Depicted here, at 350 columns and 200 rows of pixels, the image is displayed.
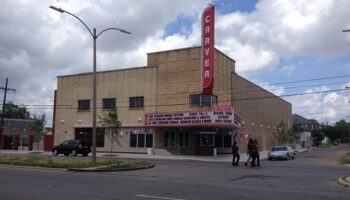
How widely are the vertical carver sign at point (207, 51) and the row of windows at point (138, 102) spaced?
8.71 ft

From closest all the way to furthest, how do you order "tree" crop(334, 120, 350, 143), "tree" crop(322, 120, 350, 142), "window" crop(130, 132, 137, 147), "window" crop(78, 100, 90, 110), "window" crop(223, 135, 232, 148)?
"window" crop(223, 135, 232, 148) < "window" crop(130, 132, 137, 147) < "window" crop(78, 100, 90, 110) < "tree" crop(322, 120, 350, 142) < "tree" crop(334, 120, 350, 143)

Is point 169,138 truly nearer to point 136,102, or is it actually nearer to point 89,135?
point 136,102

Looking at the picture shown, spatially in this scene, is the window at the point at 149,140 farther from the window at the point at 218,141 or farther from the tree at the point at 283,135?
the tree at the point at 283,135

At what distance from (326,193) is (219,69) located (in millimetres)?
35095

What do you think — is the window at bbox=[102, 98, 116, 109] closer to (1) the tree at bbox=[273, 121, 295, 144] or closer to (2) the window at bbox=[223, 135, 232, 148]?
(2) the window at bbox=[223, 135, 232, 148]

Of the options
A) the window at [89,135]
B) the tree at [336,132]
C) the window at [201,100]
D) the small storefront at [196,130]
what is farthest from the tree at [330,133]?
the window at [201,100]

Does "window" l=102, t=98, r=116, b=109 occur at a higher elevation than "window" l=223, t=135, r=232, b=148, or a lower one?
higher

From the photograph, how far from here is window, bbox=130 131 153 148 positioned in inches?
1908

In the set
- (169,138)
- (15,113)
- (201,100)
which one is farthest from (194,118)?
(15,113)

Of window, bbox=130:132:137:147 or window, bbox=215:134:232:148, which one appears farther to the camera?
window, bbox=130:132:137:147

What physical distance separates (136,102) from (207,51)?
39.6ft

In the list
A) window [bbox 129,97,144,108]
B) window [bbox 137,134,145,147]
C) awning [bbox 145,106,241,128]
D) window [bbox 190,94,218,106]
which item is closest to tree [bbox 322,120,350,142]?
window [bbox 129,97,144,108]

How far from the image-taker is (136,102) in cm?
5044

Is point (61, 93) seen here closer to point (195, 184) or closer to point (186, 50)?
point (186, 50)
